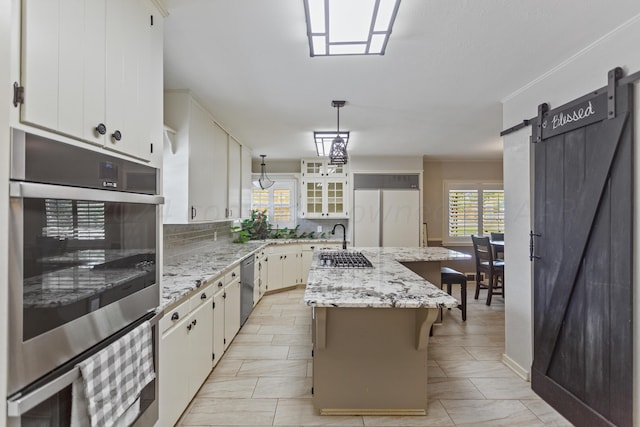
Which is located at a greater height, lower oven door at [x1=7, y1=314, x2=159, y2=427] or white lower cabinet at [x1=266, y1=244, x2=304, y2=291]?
lower oven door at [x1=7, y1=314, x2=159, y2=427]

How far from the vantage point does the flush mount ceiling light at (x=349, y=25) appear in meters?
1.49

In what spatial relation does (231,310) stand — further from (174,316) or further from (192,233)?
(174,316)

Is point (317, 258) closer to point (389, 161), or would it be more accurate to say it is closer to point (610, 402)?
point (610, 402)

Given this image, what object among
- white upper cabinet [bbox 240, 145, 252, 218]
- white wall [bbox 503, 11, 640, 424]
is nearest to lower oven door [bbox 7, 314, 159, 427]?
white wall [bbox 503, 11, 640, 424]

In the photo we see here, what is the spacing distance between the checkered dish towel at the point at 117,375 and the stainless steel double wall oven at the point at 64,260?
Answer: 1.9 inches

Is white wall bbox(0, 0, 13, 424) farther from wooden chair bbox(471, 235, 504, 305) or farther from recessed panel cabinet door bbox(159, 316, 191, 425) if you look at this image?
wooden chair bbox(471, 235, 504, 305)

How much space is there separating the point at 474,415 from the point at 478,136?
3499mm

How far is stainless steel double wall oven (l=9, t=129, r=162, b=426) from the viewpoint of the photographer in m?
0.90

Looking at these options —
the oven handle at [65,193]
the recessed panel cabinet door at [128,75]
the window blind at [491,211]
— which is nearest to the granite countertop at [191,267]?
the oven handle at [65,193]

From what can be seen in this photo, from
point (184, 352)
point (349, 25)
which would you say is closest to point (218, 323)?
point (184, 352)

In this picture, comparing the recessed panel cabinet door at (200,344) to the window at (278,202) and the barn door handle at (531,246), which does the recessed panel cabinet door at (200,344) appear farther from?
the window at (278,202)

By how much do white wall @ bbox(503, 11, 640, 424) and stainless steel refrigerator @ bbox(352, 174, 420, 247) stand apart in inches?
113

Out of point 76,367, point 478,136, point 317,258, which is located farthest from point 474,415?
point 478,136

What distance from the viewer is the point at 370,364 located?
211cm
